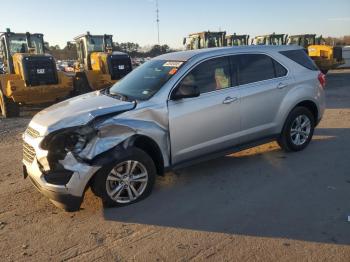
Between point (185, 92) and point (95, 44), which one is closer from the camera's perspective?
point (185, 92)

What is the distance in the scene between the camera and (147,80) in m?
5.09

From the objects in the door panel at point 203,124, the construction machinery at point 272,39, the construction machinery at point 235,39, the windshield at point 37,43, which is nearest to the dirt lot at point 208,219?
the door panel at point 203,124

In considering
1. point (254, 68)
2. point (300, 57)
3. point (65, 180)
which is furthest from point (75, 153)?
point (300, 57)

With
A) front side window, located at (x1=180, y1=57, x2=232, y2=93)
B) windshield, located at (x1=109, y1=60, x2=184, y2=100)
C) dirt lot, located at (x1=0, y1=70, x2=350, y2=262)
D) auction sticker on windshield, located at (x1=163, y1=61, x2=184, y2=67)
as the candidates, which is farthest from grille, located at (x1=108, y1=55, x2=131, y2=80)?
front side window, located at (x1=180, y1=57, x2=232, y2=93)

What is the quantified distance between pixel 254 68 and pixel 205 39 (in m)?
15.8

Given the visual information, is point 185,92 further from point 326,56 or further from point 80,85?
point 326,56

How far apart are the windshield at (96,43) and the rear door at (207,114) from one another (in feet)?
37.4

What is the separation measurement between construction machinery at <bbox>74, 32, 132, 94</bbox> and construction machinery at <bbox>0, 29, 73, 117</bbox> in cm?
141

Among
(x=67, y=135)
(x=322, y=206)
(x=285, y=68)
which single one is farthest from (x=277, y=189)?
(x=67, y=135)

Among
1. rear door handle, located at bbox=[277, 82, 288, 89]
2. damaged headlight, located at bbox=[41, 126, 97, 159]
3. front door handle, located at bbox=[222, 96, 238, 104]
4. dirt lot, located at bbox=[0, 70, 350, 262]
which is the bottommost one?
dirt lot, located at bbox=[0, 70, 350, 262]

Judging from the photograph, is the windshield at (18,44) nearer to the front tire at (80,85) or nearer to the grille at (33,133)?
the front tire at (80,85)

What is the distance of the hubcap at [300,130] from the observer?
6.05 m

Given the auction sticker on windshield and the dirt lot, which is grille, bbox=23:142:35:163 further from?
the auction sticker on windshield

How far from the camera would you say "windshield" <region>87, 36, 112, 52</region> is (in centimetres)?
1548
